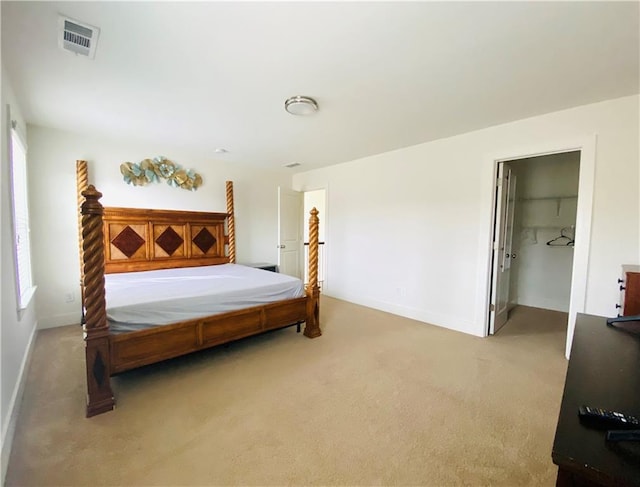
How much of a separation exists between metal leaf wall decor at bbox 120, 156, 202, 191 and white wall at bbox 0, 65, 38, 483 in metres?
1.48

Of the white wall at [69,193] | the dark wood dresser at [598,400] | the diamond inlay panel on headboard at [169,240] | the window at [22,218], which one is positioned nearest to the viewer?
the dark wood dresser at [598,400]

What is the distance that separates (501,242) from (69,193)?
5290 mm

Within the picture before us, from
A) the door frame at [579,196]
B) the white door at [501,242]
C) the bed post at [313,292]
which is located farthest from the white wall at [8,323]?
the white door at [501,242]

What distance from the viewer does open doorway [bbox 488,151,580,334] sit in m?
4.32

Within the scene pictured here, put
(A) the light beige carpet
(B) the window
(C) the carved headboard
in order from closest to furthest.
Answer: (A) the light beige carpet, (B) the window, (C) the carved headboard

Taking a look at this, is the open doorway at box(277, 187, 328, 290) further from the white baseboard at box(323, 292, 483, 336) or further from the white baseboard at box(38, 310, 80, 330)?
the white baseboard at box(38, 310, 80, 330)

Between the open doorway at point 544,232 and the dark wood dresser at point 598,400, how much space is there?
307cm

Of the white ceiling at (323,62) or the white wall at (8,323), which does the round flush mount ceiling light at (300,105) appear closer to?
the white ceiling at (323,62)

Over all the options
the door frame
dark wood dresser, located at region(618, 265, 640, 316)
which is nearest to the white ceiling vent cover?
the door frame

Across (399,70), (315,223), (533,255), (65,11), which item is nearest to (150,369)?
(315,223)

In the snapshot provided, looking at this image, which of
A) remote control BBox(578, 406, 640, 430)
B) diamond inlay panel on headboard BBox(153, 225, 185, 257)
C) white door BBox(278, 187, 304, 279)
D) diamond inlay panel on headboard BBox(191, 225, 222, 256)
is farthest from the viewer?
white door BBox(278, 187, 304, 279)

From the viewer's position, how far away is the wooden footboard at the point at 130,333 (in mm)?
1920

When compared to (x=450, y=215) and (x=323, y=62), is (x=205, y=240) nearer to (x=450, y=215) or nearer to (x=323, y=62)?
(x=323, y=62)

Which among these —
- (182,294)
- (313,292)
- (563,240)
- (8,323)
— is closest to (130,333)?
(182,294)
